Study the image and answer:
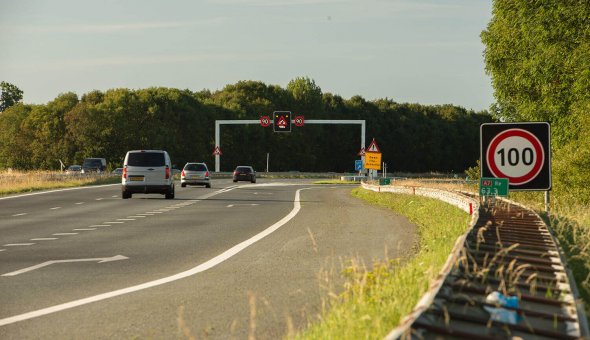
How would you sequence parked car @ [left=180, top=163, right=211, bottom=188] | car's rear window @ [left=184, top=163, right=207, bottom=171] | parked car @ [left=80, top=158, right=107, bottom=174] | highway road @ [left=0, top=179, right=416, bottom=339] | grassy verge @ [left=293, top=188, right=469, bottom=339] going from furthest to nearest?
parked car @ [left=80, top=158, right=107, bottom=174] < car's rear window @ [left=184, top=163, right=207, bottom=171] < parked car @ [left=180, top=163, right=211, bottom=188] < highway road @ [left=0, top=179, right=416, bottom=339] < grassy verge @ [left=293, top=188, right=469, bottom=339]

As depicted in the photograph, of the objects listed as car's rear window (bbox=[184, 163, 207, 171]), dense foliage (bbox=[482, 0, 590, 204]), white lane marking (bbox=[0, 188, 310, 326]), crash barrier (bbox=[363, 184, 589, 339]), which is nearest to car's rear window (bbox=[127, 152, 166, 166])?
dense foliage (bbox=[482, 0, 590, 204])

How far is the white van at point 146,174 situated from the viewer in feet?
110

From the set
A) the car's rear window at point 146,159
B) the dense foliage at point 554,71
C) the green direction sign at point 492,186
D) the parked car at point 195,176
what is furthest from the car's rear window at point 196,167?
the green direction sign at point 492,186

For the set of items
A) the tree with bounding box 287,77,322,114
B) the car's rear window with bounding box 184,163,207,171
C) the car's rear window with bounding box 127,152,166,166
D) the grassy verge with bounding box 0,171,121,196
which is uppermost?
the tree with bounding box 287,77,322,114

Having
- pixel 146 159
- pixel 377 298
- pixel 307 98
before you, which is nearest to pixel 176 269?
pixel 377 298

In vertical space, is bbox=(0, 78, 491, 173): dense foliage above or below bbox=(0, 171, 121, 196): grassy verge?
above

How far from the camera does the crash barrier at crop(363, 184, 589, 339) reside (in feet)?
14.5

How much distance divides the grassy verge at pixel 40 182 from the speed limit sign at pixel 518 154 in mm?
30461

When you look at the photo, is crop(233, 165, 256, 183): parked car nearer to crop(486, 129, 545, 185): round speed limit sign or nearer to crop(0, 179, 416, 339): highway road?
crop(0, 179, 416, 339): highway road

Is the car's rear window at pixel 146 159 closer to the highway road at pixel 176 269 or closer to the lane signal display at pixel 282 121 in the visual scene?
the highway road at pixel 176 269

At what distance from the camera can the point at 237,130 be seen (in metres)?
114

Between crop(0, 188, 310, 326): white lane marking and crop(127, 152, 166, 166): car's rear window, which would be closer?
crop(0, 188, 310, 326): white lane marking

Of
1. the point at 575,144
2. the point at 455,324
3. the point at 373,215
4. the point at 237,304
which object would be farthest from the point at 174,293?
the point at 575,144

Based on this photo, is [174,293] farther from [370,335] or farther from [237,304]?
[370,335]
